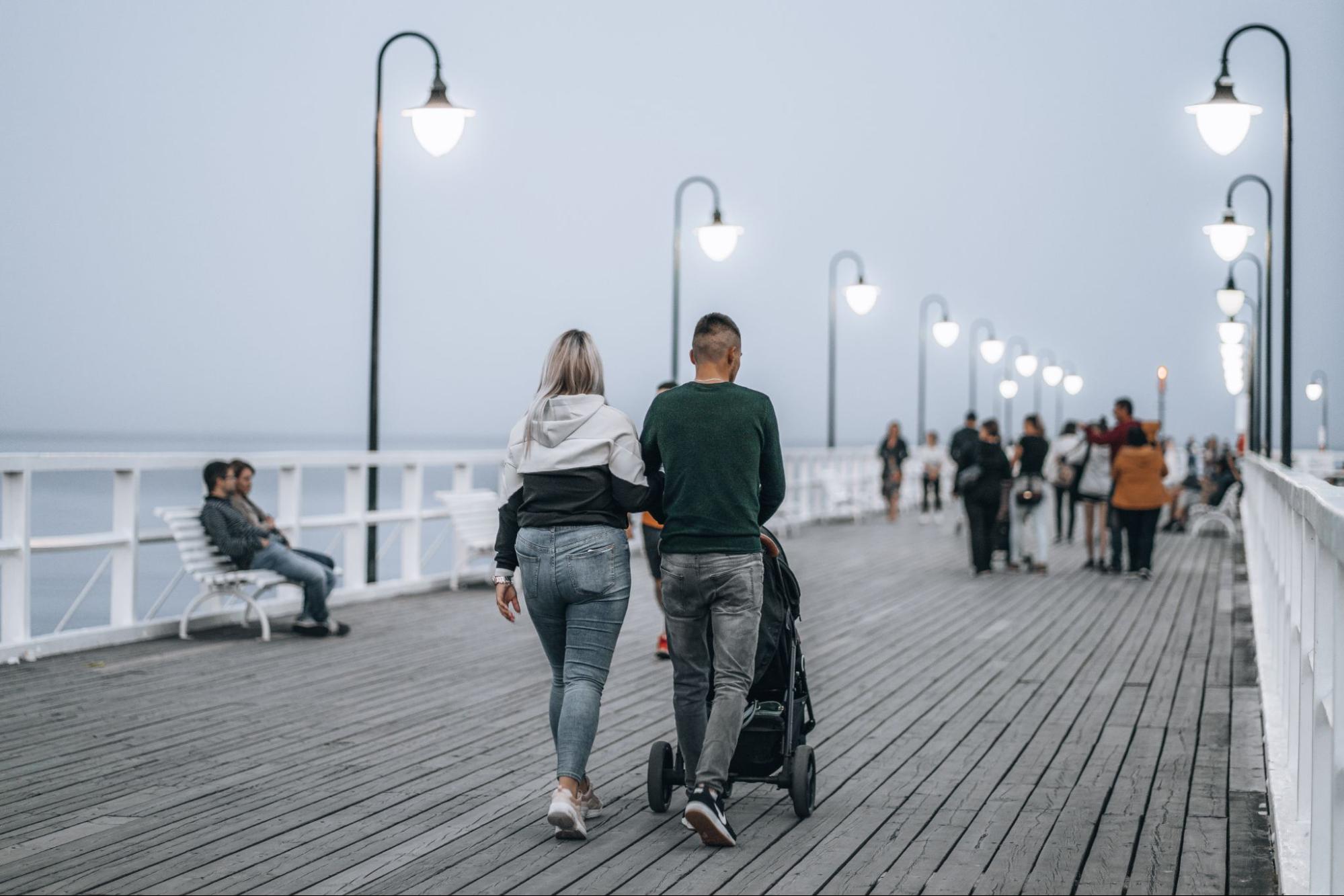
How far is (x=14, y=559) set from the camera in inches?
360

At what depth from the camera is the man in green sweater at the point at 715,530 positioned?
511 cm

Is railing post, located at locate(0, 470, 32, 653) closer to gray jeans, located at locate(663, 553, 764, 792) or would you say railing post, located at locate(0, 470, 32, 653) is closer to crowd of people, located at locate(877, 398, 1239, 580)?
gray jeans, located at locate(663, 553, 764, 792)

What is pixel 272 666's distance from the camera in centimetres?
909

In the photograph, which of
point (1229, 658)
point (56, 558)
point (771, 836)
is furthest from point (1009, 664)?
point (56, 558)

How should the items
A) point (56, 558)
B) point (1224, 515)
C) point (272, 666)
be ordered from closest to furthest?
point (272, 666)
point (1224, 515)
point (56, 558)

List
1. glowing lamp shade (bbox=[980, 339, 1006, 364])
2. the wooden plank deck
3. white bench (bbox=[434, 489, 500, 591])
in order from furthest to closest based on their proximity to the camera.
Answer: glowing lamp shade (bbox=[980, 339, 1006, 364]), white bench (bbox=[434, 489, 500, 591]), the wooden plank deck

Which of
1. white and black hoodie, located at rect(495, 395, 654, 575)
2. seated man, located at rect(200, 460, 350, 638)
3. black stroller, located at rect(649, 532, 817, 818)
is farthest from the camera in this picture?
seated man, located at rect(200, 460, 350, 638)

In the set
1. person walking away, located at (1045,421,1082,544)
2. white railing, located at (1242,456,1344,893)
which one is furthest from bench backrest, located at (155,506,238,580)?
person walking away, located at (1045,421,1082,544)

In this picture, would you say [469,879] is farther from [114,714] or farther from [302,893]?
[114,714]

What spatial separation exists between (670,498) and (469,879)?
1.44 m

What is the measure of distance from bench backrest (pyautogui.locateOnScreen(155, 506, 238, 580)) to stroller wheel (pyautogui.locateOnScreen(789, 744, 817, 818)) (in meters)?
5.86

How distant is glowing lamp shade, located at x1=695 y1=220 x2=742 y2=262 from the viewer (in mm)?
17297

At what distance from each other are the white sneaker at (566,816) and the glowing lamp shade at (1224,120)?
28.6ft

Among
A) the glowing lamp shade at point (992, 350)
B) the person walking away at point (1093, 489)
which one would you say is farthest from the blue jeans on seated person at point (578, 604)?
the glowing lamp shade at point (992, 350)
